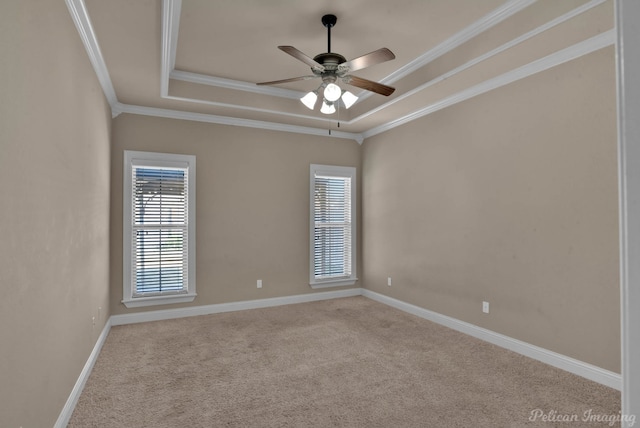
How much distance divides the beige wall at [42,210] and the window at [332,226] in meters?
3.22

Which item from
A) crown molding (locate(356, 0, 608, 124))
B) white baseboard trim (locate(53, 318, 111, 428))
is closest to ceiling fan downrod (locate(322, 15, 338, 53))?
crown molding (locate(356, 0, 608, 124))

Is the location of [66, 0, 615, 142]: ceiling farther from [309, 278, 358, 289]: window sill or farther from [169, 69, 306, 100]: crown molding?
[309, 278, 358, 289]: window sill

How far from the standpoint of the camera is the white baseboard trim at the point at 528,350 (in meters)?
2.82

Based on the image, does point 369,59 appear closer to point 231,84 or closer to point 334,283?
point 231,84

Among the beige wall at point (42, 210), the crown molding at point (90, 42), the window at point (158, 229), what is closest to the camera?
the beige wall at point (42, 210)

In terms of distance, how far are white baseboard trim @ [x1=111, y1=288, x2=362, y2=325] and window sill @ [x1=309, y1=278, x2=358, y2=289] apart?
3.9 inches

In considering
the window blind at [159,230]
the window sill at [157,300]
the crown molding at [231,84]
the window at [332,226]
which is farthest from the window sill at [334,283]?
the crown molding at [231,84]

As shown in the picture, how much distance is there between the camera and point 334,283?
5.78 m

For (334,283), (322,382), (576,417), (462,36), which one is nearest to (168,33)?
(462,36)

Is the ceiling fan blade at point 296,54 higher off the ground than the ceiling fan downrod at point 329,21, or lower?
lower

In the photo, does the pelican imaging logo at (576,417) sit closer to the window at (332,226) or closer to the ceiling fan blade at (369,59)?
the ceiling fan blade at (369,59)

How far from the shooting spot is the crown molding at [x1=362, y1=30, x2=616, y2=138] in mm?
2824

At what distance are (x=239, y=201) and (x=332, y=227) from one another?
1590 millimetres

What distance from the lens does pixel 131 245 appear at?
4.46 meters
